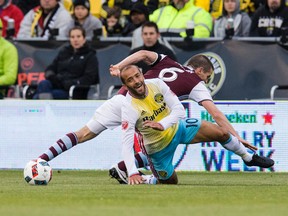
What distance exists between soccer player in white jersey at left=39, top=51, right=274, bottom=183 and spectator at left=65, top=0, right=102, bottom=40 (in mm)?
5905

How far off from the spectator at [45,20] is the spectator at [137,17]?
47.4 inches

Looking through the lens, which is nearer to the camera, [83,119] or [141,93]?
[141,93]

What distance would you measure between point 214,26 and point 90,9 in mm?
3195

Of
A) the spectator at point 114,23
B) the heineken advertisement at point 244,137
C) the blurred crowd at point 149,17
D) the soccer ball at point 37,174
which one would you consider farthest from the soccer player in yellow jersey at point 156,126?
the spectator at point 114,23

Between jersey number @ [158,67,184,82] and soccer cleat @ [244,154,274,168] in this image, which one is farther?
jersey number @ [158,67,184,82]

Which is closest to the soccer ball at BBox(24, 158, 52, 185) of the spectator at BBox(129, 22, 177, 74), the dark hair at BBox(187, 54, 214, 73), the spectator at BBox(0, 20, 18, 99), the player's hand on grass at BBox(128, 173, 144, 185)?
the player's hand on grass at BBox(128, 173, 144, 185)

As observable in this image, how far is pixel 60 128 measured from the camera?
17.7 m

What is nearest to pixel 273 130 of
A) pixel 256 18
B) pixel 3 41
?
pixel 256 18

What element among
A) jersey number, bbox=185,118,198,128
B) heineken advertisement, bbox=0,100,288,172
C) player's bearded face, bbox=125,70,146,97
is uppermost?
player's bearded face, bbox=125,70,146,97

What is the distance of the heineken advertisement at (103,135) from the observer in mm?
16984

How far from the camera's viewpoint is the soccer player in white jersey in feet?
46.1

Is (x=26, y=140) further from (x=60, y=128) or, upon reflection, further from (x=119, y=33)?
(x=119, y=33)

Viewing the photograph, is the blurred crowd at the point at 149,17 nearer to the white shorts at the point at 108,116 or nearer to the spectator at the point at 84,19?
the spectator at the point at 84,19

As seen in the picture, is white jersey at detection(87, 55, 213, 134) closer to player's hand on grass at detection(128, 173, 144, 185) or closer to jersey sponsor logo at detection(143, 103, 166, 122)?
jersey sponsor logo at detection(143, 103, 166, 122)
